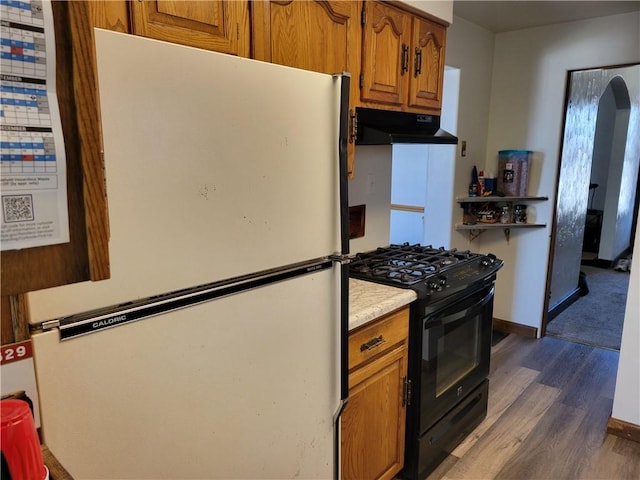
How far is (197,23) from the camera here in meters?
1.23

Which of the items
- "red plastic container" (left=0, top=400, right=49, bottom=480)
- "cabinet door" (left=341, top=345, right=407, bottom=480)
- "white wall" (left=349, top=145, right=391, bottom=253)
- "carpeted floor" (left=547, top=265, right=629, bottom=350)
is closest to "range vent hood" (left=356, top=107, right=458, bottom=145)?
"white wall" (left=349, top=145, right=391, bottom=253)

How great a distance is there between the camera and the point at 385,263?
2275 millimetres

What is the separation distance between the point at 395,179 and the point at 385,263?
5.61ft

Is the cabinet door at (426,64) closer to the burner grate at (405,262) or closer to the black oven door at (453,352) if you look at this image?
the burner grate at (405,262)

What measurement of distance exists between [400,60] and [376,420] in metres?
1.58

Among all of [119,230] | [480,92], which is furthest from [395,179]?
[119,230]

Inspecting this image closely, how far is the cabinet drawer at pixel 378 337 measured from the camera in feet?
5.45

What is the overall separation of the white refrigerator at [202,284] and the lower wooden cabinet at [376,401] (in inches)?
13.0

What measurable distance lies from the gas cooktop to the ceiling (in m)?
1.66

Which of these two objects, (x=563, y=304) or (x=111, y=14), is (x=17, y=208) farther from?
(x=563, y=304)

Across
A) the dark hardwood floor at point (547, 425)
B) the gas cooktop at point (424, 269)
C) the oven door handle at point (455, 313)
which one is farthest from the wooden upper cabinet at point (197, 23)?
the dark hardwood floor at point (547, 425)

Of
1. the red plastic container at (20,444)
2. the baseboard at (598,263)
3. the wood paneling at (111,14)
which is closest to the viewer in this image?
the red plastic container at (20,444)

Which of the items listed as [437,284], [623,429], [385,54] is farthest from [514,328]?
[385,54]

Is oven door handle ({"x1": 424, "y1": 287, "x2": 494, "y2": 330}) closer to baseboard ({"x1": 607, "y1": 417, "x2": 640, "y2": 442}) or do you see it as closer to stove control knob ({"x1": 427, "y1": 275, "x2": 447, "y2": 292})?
stove control knob ({"x1": 427, "y1": 275, "x2": 447, "y2": 292})
